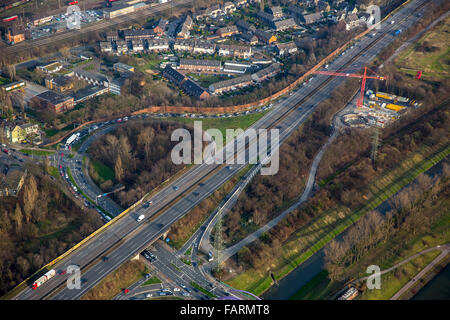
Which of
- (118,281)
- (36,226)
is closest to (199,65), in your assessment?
(36,226)

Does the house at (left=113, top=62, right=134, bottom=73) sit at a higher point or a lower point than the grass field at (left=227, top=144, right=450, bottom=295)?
higher

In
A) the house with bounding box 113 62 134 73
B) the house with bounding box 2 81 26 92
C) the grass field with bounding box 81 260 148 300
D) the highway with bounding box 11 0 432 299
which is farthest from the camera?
the house with bounding box 113 62 134 73

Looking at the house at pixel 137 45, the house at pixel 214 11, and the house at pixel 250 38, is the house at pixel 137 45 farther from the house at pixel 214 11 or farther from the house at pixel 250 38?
the house at pixel 214 11

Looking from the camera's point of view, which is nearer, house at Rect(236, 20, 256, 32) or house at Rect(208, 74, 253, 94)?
house at Rect(208, 74, 253, 94)

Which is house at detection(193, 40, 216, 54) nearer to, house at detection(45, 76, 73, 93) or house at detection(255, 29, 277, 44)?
house at detection(255, 29, 277, 44)

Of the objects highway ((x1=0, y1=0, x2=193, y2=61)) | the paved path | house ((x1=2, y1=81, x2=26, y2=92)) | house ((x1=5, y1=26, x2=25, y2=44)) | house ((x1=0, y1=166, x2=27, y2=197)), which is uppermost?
house ((x1=5, y1=26, x2=25, y2=44))

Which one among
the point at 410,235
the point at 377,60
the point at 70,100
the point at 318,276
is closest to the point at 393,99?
the point at 377,60

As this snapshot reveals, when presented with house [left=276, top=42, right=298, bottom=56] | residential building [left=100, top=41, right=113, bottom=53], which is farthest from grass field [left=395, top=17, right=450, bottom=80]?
residential building [left=100, top=41, right=113, bottom=53]

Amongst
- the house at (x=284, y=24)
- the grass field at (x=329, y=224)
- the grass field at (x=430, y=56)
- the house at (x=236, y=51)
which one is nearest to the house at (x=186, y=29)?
the house at (x=236, y=51)
